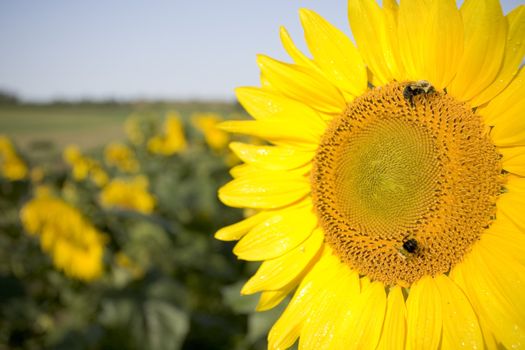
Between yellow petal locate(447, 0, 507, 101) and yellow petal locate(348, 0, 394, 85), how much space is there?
0.25 metres

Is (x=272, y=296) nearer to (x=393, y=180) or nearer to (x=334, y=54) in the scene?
(x=393, y=180)

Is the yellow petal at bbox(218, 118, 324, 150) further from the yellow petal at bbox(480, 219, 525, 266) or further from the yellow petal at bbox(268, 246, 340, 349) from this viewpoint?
the yellow petal at bbox(480, 219, 525, 266)

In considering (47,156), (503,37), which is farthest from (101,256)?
(47,156)

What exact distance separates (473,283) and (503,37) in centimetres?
75

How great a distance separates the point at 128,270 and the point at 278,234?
3.18m

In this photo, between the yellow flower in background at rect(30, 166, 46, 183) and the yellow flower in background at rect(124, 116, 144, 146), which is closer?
the yellow flower in background at rect(124, 116, 144, 146)

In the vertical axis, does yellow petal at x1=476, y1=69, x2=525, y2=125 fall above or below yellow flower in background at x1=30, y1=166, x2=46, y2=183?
above

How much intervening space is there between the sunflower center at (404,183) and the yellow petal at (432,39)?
84 millimetres

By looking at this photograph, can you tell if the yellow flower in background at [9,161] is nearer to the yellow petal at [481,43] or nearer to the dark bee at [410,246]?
the dark bee at [410,246]

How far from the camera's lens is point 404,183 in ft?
5.40

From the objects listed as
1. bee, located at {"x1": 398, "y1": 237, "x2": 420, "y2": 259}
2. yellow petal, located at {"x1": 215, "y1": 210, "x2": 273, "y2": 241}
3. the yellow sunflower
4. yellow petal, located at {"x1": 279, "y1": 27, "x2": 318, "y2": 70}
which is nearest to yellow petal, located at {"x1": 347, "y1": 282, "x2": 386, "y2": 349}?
the yellow sunflower

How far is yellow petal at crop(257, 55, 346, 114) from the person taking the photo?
1.74 m

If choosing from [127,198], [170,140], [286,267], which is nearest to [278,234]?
[286,267]

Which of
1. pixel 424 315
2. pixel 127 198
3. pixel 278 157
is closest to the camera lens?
pixel 424 315
